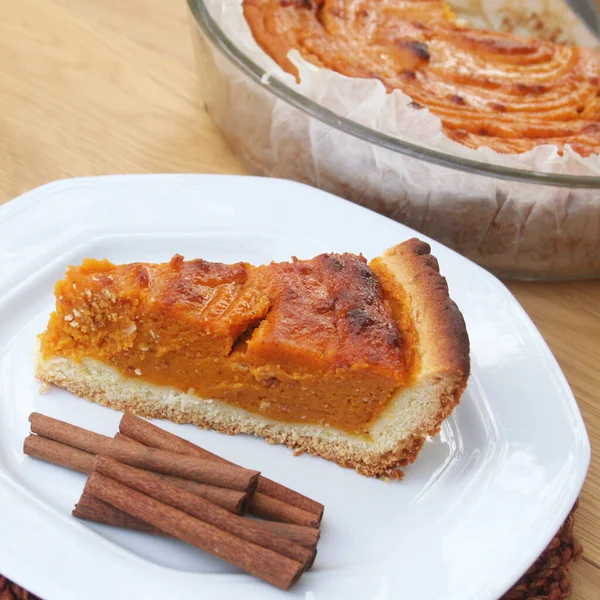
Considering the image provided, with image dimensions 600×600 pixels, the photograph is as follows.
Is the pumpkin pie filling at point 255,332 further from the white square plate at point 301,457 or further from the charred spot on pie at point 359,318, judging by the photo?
the white square plate at point 301,457

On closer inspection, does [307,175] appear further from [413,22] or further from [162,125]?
[413,22]

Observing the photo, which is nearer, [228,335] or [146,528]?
[146,528]

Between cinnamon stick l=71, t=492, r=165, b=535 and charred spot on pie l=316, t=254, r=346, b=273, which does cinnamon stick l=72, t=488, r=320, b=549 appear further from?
charred spot on pie l=316, t=254, r=346, b=273

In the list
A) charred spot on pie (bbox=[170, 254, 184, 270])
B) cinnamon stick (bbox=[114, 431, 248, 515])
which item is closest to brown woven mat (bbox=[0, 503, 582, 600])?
cinnamon stick (bbox=[114, 431, 248, 515])

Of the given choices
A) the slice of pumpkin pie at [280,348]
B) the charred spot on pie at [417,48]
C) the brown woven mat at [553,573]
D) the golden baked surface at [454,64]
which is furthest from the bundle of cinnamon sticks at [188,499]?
the charred spot on pie at [417,48]

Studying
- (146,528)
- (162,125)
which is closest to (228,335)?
(146,528)
